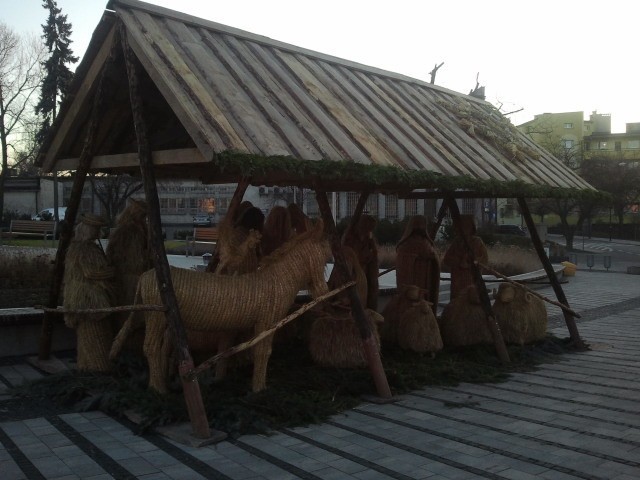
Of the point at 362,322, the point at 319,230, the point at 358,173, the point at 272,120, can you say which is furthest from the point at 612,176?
the point at 272,120

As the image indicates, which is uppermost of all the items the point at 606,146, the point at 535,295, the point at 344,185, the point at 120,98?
the point at 606,146

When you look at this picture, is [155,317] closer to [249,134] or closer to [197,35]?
[249,134]

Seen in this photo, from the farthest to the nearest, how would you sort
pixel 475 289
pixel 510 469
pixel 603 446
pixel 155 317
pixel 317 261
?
1. pixel 475 289
2. pixel 317 261
3. pixel 155 317
4. pixel 603 446
5. pixel 510 469

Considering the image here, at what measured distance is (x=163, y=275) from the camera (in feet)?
17.9

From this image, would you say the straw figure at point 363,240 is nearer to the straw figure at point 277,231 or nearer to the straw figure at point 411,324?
the straw figure at point 411,324

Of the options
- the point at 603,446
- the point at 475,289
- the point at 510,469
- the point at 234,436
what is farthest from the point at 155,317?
the point at 475,289

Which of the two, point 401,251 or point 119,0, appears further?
point 401,251

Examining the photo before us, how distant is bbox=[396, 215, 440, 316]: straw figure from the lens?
9.16 meters

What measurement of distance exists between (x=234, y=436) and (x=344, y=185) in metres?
4.61

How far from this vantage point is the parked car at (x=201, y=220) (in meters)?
45.2

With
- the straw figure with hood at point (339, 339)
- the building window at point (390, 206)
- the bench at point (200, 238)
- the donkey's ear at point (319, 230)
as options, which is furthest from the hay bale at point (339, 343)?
the building window at point (390, 206)

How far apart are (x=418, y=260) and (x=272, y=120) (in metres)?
4.04

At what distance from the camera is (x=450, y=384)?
23.9ft

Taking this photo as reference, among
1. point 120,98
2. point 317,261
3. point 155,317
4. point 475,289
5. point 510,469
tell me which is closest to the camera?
point 510,469
